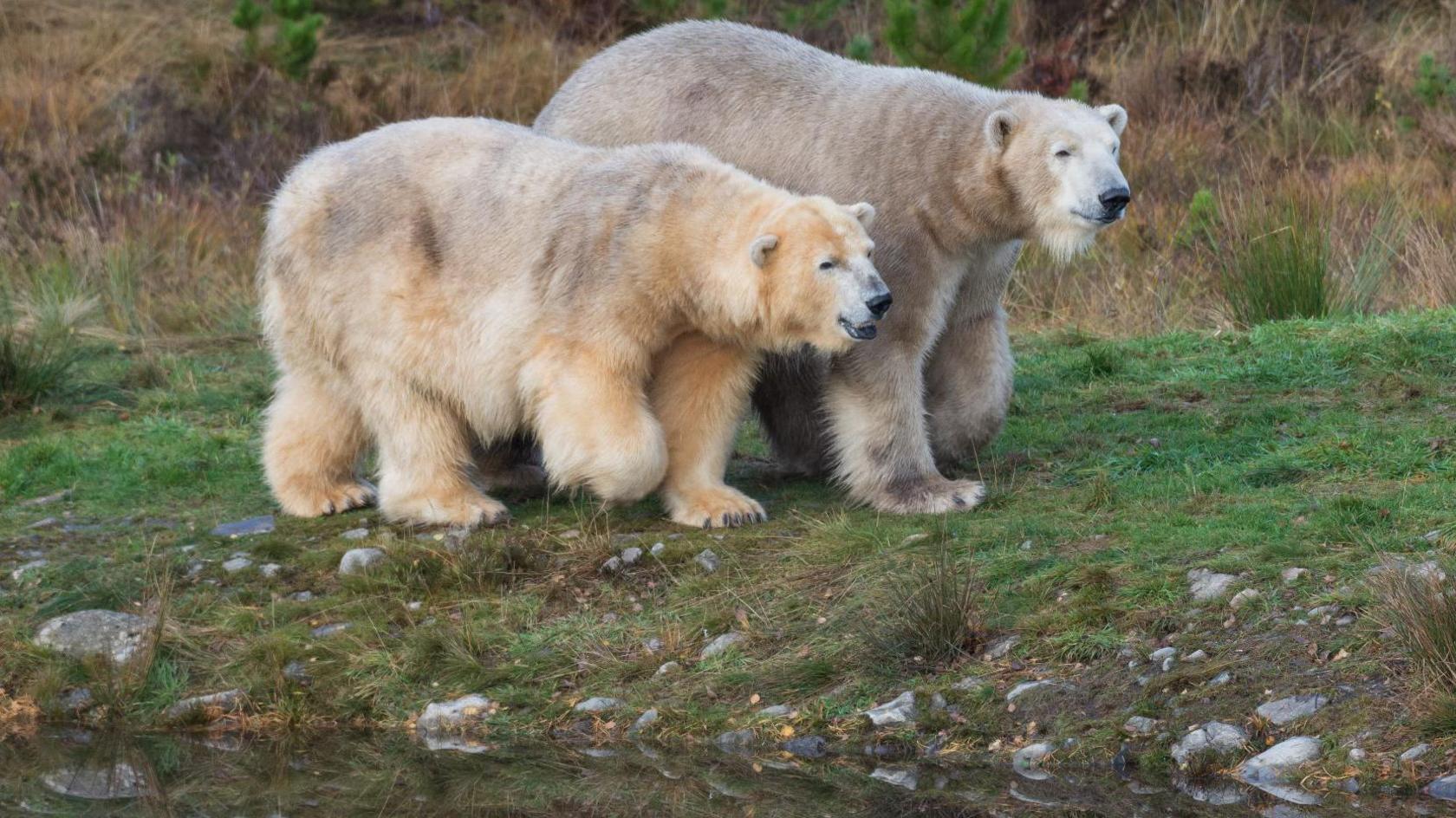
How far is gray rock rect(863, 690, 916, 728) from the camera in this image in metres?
4.80

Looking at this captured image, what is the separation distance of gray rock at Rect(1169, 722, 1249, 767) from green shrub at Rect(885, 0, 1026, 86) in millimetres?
8921

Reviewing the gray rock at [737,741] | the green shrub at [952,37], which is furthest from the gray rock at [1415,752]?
the green shrub at [952,37]

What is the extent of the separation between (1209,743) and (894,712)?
86 cm

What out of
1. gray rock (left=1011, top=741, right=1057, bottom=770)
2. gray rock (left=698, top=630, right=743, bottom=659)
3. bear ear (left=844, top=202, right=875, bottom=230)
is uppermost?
bear ear (left=844, top=202, right=875, bottom=230)

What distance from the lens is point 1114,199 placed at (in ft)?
20.1

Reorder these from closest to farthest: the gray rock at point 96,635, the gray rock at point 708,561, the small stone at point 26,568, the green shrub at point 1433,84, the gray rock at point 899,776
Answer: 1. the gray rock at point 899,776
2. the gray rock at point 96,635
3. the gray rock at point 708,561
4. the small stone at point 26,568
5. the green shrub at point 1433,84

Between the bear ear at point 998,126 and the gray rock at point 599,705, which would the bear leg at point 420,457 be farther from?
the bear ear at point 998,126

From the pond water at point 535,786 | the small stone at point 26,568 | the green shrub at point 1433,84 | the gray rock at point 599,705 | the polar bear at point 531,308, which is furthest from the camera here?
the green shrub at point 1433,84

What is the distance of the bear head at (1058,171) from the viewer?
243 inches

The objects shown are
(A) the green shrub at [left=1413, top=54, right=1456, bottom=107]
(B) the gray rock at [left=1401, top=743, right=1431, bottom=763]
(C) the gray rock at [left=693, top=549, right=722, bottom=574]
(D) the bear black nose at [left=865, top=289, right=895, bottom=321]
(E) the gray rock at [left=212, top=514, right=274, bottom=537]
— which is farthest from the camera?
(A) the green shrub at [left=1413, top=54, right=1456, bottom=107]

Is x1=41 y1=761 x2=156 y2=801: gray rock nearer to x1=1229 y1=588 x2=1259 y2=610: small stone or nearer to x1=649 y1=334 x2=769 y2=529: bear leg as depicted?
x1=649 y1=334 x2=769 y2=529: bear leg

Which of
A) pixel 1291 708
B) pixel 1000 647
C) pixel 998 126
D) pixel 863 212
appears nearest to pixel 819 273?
pixel 863 212

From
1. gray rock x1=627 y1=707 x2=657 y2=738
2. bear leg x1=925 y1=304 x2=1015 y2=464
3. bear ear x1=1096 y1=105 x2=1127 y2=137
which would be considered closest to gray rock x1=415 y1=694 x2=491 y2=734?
gray rock x1=627 y1=707 x2=657 y2=738

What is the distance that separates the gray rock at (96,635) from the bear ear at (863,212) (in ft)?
8.78
